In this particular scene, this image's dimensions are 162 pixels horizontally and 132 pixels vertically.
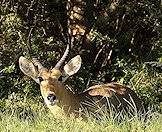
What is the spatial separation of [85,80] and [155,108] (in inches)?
105

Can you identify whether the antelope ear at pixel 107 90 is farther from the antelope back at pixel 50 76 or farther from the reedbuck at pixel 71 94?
the antelope back at pixel 50 76

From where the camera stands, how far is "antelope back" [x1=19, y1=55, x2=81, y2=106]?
8909 millimetres

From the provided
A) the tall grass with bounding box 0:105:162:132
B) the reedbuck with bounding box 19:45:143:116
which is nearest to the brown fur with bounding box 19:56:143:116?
the reedbuck with bounding box 19:45:143:116

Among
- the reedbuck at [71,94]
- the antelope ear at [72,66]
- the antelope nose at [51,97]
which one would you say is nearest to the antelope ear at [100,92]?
the reedbuck at [71,94]

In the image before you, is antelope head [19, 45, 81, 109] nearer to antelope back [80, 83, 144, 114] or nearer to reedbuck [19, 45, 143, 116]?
reedbuck [19, 45, 143, 116]

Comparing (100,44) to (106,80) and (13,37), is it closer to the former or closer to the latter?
(106,80)

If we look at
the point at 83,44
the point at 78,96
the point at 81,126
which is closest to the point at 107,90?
the point at 78,96

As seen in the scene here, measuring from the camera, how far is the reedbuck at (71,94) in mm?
8977

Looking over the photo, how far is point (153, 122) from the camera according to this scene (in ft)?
23.4

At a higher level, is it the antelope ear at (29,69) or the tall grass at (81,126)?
the antelope ear at (29,69)

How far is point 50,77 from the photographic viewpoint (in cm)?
929

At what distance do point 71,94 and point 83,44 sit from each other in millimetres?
3469

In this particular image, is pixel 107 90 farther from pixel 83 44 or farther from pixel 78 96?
pixel 83 44

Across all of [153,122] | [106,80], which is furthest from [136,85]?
[153,122]
